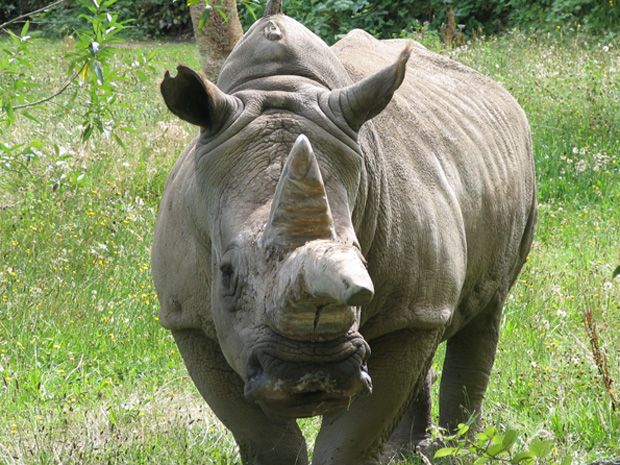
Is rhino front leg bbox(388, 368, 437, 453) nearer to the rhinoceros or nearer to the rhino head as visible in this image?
the rhinoceros

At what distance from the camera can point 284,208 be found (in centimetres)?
366

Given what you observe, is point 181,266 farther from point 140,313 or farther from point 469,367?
Result: point 140,313

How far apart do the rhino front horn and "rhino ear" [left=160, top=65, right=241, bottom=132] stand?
2.18 ft

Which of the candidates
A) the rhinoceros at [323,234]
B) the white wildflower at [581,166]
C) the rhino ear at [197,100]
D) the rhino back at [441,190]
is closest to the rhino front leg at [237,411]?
the rhinoceros at [323,234]

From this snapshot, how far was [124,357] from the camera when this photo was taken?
7.08 m

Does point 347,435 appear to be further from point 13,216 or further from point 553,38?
point 553,38

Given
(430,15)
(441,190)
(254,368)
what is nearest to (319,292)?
(254,368)

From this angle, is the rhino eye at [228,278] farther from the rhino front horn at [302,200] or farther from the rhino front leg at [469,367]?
the rhino front leg at [469,367]

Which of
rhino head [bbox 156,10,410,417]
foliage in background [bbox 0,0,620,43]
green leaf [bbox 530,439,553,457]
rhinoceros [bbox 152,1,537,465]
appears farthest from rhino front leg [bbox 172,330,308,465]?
foliage in background [bbox 0,0,620,43]

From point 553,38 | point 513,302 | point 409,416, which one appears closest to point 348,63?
point 409,416

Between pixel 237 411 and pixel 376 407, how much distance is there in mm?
544

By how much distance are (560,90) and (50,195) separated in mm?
6542

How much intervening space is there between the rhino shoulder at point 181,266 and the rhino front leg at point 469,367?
2173mm

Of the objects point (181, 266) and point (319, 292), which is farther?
point (181, 266)
